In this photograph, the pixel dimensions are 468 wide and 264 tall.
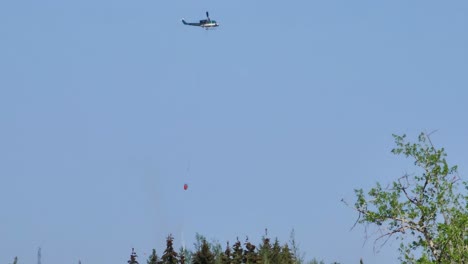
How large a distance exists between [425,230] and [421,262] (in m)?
2.06

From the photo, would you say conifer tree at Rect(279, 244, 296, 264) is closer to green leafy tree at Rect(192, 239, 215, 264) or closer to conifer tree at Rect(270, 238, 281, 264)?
conifer tree at Rect(270, 238, 281, 264)

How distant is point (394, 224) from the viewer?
39.9 meters

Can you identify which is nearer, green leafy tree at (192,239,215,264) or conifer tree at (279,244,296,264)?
green leafy tree at (192,239,215,264)

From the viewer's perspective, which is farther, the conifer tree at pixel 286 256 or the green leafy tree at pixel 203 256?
the conifer tree at pixel 286 256

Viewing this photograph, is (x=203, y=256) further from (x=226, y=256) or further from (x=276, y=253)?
(x=276, y=253)

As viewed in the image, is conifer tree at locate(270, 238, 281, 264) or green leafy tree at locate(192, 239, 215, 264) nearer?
green leafy tree at locate(192, 239, 215, 264)

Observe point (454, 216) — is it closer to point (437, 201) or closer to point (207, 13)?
point (437, 201)

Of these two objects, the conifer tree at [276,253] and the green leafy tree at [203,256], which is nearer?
the green leafy tree at [203,256]

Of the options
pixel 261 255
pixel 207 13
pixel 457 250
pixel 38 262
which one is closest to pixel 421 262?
pixel 457 250

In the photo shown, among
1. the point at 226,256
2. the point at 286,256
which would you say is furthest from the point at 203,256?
the point at 286,256

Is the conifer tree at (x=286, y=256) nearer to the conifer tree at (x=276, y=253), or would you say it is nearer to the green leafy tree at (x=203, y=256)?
the conifer tree at (x=276, y=253)

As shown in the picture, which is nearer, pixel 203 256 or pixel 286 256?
pixel 203 256

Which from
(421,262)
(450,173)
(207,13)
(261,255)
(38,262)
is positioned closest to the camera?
(421,262)

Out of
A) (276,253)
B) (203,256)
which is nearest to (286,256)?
(276,253)
